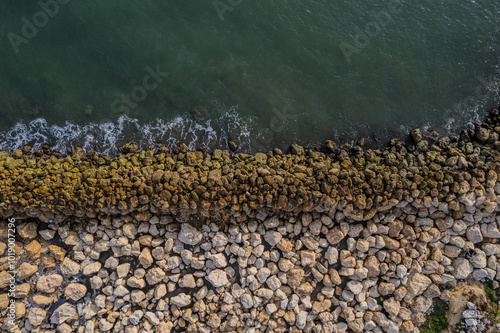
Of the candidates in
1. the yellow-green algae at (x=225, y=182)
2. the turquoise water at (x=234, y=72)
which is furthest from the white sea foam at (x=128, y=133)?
the yellow-green algae at (x=225, y=182)

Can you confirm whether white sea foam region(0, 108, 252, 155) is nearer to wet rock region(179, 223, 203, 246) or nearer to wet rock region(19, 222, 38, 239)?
wet rock region(19, 222, 38, 239)

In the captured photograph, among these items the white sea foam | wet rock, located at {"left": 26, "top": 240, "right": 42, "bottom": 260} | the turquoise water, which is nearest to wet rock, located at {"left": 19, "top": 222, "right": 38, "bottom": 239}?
wet rock, located at {"left": 26, "top": 240, "right": 42, "bottom": 260}

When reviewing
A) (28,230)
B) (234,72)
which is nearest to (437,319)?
(234,72)

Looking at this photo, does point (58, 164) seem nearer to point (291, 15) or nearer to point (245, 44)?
point (245, 44)

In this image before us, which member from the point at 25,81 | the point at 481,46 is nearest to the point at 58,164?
the point at 25,81

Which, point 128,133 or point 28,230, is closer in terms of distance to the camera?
point 28,230

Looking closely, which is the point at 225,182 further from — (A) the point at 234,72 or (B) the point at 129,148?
(A) the point at 234,72

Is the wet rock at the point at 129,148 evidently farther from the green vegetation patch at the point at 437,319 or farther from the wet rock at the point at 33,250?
the green vegetation patch at the point at 437,319
